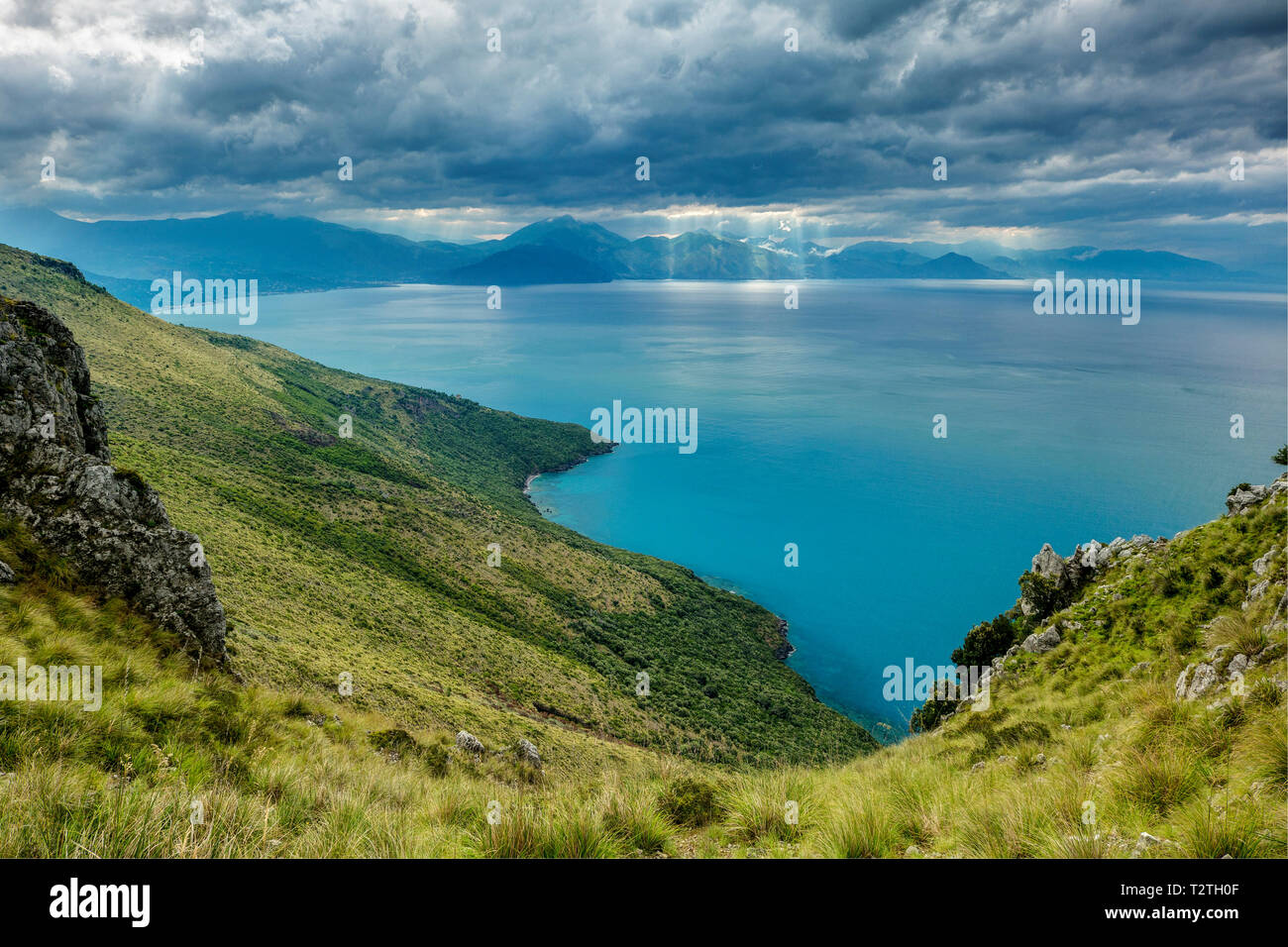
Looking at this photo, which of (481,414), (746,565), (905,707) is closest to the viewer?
(905,707)

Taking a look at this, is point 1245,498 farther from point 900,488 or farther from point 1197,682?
point 900,488

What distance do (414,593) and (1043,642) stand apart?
35.4 meters

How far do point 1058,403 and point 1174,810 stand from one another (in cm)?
19407

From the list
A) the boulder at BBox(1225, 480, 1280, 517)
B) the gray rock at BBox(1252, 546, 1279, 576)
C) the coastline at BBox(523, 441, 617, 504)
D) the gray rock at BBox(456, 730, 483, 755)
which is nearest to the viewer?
the gray rock at BBox(1252, 546, 1279, 576)

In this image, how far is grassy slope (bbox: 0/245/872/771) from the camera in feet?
76.3

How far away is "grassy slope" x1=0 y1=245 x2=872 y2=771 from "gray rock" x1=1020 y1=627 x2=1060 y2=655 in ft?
48.1

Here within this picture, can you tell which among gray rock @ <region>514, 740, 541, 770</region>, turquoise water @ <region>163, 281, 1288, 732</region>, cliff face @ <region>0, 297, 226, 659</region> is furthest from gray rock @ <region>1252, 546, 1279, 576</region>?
turquoise water @ <region>163, 281, 1288, 732</region>

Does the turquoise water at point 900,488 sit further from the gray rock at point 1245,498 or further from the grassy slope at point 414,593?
the gray rock at point 1245,498

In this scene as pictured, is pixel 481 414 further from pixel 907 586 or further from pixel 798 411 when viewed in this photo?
pixel 907 586

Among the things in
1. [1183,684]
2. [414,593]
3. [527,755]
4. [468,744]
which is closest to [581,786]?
[468,744]

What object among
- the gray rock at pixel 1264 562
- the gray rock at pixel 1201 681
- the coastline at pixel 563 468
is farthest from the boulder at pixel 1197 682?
the coastline at pixel 563 468

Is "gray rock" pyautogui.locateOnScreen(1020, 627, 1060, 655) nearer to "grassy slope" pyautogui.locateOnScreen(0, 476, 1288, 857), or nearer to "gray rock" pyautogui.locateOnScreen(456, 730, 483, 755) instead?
"grassy slope" pyautogui.locateOnScreen(0, 476, 1288, 857)
